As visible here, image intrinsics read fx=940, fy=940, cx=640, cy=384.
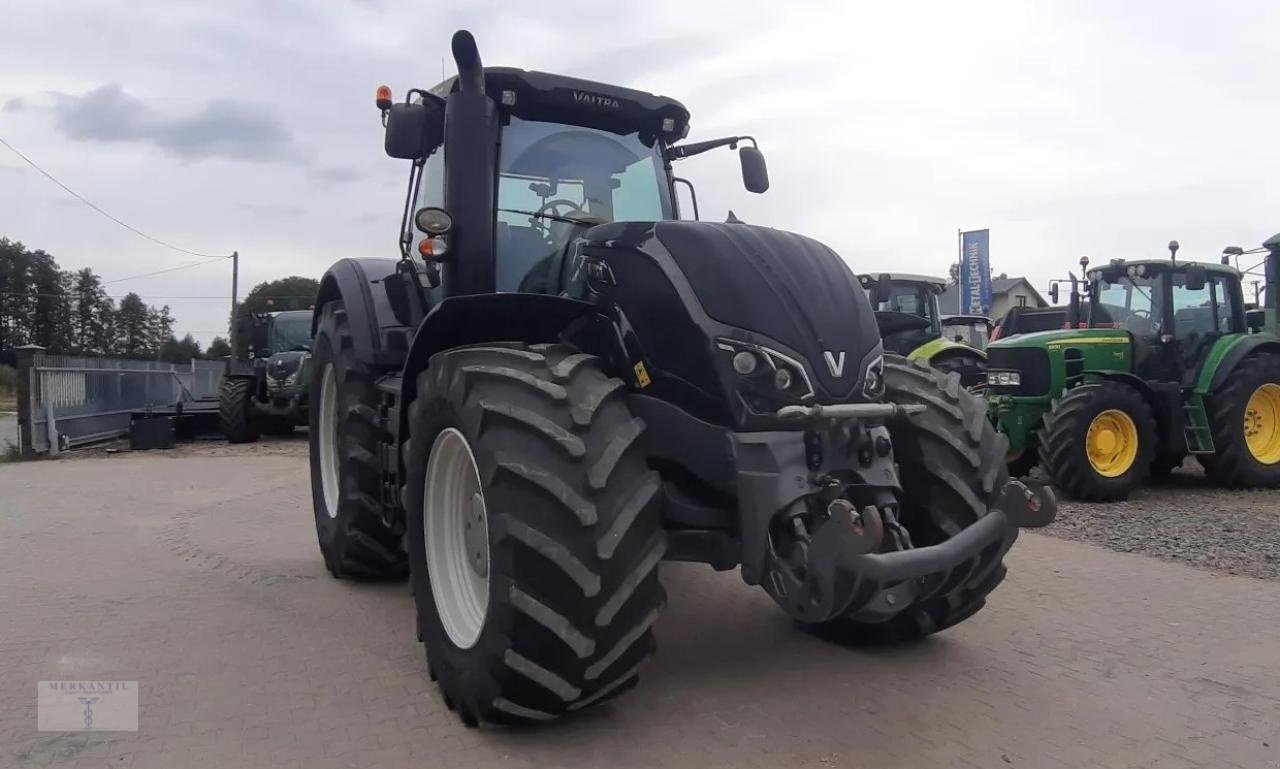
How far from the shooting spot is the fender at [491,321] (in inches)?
149

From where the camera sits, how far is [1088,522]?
7.83 m

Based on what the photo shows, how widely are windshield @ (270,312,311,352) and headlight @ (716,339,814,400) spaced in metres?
15.3

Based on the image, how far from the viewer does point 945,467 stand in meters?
3.66

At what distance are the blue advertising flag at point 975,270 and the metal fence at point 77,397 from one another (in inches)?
848

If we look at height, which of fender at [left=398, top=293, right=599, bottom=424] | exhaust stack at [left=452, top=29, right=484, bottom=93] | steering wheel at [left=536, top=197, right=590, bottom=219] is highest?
exhaust stack at [left=452, top=29, right=484, bottom=93]

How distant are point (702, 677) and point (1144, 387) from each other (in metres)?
7.27

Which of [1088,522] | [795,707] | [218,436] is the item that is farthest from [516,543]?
[218,436]

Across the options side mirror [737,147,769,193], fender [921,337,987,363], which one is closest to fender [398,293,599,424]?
side mirror [737,147,769,193]

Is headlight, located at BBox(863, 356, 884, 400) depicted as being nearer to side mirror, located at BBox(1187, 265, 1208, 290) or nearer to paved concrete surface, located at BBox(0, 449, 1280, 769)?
paved concrete surface, located at BBox(0, 449, 1280, 769)

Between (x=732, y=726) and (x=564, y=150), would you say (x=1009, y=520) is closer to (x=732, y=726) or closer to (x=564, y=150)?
(x=732, y=726)

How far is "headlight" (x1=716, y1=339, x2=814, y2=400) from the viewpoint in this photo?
11.0 ft

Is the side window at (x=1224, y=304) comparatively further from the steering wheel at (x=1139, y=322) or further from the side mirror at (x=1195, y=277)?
the steering wheel at (x=1139, y=322)

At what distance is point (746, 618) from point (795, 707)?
1.20m

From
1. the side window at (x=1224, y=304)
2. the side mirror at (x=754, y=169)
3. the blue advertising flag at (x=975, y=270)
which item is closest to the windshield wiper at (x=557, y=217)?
the side mirror at (x=754, y=169)
